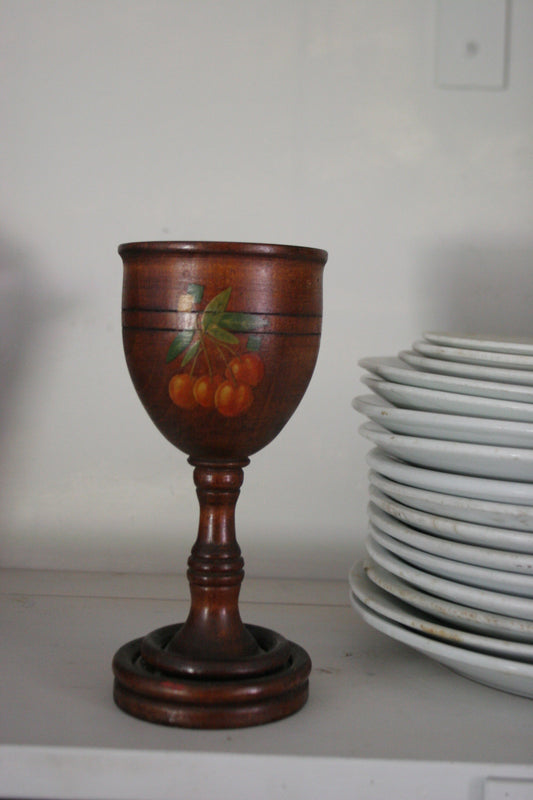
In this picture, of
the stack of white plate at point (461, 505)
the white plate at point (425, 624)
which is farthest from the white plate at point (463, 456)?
the white plate at point (425, 624)

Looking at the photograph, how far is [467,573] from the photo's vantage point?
0.67 m

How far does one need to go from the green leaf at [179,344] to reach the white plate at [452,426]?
6.9 inches

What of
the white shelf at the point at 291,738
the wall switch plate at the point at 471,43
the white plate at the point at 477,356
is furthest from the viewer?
the wall switch plate at the point at 471,43

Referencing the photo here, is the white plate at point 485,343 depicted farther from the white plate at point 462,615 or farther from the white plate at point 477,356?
the white plate at point 462,615

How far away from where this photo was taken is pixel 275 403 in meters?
0.63

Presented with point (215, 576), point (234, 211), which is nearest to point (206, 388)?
point (215, 576)

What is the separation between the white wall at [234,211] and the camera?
1.00 m

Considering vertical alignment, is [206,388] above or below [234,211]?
below

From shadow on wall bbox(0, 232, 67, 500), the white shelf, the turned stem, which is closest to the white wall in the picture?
shadow on wall bbox(0, 232, 67, 500)

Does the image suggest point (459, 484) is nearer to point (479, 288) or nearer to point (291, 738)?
point (291, 738)

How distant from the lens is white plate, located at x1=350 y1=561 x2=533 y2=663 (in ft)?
2.14

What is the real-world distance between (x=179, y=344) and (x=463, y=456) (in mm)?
212

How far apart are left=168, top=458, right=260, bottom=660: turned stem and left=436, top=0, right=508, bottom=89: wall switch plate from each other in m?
0.56

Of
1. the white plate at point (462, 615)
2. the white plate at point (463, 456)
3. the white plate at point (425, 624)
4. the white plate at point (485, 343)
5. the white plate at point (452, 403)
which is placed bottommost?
the white plate at point (425, 624)
